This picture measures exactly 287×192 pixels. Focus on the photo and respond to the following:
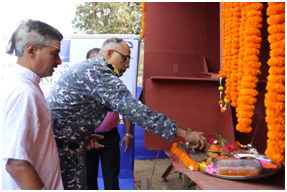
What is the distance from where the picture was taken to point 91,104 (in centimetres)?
181

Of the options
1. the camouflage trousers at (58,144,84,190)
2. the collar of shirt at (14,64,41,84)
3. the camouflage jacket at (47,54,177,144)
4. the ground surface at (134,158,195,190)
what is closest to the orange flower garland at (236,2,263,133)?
the camouflage jacket at (47,54,177,144)

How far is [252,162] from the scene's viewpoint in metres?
1.90

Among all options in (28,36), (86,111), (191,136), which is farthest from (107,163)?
(28,36)

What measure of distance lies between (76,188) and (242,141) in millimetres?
2429

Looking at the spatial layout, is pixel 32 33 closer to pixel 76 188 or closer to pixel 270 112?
pixel 76 188

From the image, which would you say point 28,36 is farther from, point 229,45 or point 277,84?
point 229,45

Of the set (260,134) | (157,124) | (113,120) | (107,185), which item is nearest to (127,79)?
(113,120)

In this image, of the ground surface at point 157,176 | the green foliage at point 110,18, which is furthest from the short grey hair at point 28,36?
the green foliage at point 110,18

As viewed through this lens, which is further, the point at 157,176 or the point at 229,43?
the point at 157,176

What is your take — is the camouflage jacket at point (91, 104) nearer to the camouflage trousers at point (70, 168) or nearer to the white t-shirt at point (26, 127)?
the camouflage trousers at point (70, 168)

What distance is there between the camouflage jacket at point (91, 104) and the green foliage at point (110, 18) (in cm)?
995

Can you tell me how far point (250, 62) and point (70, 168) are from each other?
1839mm

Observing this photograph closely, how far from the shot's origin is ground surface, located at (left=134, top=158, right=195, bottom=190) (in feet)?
14.2

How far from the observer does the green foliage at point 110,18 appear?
11.4 meters
